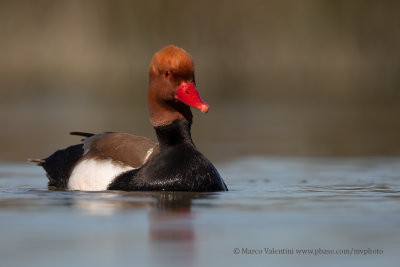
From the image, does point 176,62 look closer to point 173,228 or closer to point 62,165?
point 62,165

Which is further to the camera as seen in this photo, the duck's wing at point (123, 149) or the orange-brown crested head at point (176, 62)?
the duck's wing at point (123, 149)

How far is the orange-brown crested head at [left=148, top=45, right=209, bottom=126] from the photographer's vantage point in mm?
8125

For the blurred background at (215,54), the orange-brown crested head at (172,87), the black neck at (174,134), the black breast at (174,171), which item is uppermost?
the blurred background at (215,54)

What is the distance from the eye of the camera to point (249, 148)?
13547 mm

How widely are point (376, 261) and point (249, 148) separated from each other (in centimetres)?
822

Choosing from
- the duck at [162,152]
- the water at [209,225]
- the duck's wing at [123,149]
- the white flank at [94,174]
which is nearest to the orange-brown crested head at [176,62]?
the duck at [162,152]

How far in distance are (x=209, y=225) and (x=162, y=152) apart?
1.87m

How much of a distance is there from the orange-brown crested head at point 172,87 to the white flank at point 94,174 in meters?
0.53

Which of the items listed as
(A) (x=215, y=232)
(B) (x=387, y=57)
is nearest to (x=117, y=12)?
(B) (x=387, y=57)

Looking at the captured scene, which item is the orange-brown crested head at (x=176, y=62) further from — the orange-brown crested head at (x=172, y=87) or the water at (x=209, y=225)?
the water at (x=209, y=225)

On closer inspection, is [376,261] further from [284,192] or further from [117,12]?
[117,12]

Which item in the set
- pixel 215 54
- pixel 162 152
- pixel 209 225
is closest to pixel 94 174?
pixel 162 152

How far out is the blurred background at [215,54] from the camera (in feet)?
78.1

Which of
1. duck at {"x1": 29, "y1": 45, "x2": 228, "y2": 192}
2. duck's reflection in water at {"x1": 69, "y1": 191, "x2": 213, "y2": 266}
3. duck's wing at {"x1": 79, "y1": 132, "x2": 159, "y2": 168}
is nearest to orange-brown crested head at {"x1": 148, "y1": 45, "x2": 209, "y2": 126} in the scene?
duck at {"x1": 29, "y1": 45, "x2": 228, "y2": 192}
